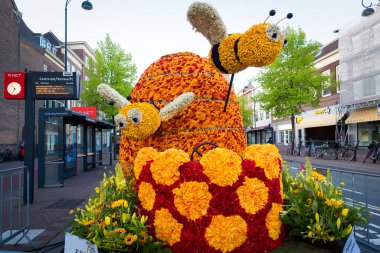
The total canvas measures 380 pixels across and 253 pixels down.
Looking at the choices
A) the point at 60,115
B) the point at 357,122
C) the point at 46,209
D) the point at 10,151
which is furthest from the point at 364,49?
the point at 10,151

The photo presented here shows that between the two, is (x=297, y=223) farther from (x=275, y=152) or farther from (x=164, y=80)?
(x=164, y=80)

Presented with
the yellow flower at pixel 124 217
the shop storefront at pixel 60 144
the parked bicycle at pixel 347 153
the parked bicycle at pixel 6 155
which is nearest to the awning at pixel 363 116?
the parked bicycle at pixel 347 153

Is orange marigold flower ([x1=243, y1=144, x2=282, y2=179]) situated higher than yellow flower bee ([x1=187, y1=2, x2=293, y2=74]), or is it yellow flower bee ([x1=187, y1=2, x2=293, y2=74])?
yellow flower bee ([x1=187, y1=2, x2=293, y2=74])

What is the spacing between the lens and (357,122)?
22.4 metres

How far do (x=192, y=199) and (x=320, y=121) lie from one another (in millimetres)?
27581

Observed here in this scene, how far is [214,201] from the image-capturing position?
7.77 feet

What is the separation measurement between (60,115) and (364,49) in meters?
19.8

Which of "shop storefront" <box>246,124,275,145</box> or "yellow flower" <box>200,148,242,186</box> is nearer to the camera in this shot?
"yellow flower" <box>200,148,242,186</box>

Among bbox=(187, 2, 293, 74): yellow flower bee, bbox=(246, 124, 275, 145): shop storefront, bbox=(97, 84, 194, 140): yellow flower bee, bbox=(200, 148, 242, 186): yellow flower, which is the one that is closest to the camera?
bbox=(187, 2, 293, 74): yellow flower bee

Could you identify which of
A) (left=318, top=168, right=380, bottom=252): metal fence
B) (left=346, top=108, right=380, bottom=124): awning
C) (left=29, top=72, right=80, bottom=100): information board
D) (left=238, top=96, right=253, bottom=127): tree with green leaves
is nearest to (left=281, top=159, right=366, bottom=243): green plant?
(left=318, top=168, right=380, bottom=252): metal fence

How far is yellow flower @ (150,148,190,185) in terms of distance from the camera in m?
2.41

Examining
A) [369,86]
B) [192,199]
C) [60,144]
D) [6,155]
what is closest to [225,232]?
[192,199]

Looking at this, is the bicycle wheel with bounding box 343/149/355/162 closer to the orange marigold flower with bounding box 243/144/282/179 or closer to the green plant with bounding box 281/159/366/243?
the green plant with bounding box 281/159/366/243

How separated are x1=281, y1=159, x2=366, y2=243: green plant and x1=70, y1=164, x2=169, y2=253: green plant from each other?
3.73ft
